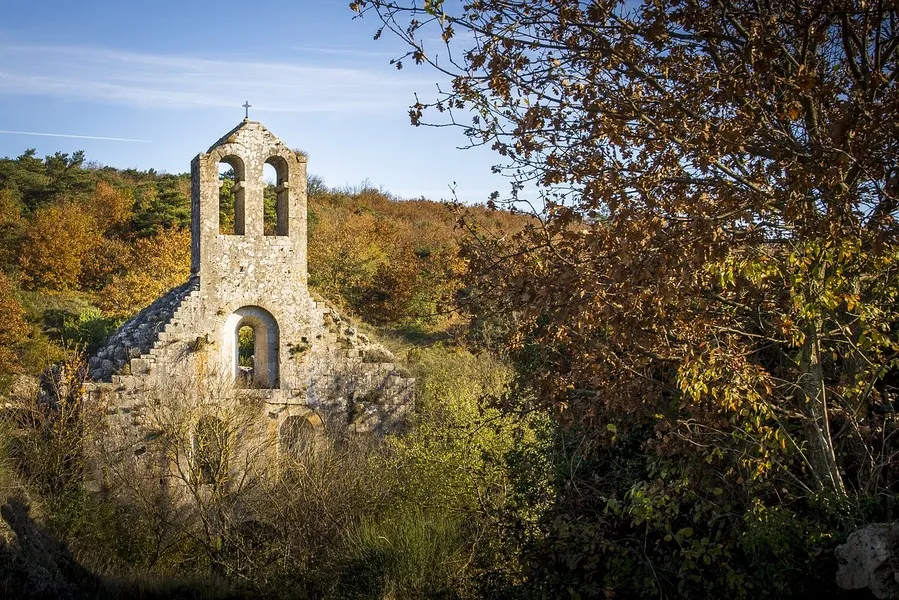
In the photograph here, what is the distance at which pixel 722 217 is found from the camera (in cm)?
462

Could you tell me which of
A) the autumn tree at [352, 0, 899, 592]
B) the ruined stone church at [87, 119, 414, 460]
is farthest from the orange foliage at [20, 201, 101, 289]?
the autumn tree at [352, 0, 899, 592]

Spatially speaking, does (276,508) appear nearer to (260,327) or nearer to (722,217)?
(260,327)

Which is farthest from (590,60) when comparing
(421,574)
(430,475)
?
(430,475)

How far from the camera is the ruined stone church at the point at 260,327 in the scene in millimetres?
17094

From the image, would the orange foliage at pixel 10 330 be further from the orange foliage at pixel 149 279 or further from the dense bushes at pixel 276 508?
the dense bushes at pixel 276 508

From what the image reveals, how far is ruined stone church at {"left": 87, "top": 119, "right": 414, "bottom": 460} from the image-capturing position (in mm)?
17094

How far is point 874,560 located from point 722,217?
2.01m

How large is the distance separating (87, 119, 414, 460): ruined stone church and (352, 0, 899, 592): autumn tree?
11487mm

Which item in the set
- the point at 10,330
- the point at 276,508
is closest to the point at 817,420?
the point at 276,508

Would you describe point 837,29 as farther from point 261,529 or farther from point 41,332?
point 41,332

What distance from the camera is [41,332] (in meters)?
30.8

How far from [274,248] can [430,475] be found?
23.5 feet

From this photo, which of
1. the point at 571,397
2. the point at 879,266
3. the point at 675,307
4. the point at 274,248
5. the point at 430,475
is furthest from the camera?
the point at 274,248

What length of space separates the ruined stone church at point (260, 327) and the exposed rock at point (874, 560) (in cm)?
1315
